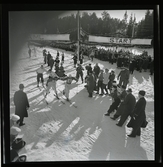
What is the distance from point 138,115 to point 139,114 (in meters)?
0.03

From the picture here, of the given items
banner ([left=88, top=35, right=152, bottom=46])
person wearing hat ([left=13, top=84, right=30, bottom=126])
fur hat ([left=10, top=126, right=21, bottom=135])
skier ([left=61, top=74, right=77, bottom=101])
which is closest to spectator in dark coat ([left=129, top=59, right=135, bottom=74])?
banner ([left=88, top=35, right=152, bottom=46])

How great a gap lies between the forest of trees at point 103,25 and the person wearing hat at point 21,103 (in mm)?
1246

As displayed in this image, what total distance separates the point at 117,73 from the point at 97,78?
0.40 meters

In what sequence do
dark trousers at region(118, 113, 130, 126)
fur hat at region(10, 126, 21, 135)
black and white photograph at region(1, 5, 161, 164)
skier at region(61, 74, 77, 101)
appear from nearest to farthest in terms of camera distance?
1. fur hat at region(10, 126, 21, 135)
2. black and white photograph at region(1, 5, 161, 164)
3. dark trousers at region(118, 113, 130, 126)
4. skier at region(61, 74, 77, 101)

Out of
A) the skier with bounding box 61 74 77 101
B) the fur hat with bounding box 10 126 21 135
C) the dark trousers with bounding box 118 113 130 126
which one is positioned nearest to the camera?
the fur hat with bounding box 10 126 21 135

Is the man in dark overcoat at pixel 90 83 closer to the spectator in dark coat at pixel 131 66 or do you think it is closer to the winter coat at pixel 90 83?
the winter coat at pixel 90 83

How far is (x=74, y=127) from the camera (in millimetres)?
4059

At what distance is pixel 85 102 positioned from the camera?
4156mm

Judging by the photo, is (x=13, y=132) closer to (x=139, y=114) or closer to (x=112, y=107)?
(x=112, y=107)

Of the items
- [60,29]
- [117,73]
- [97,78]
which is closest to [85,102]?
[97,78]

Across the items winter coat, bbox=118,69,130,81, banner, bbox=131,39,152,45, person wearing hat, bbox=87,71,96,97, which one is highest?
banner, bbox=131,39,152,45

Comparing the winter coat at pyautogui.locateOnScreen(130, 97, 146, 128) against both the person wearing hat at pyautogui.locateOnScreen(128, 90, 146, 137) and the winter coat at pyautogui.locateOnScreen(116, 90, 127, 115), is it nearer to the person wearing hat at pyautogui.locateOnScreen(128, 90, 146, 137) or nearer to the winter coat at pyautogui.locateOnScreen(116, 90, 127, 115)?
the person wearing hat at pyautogui.locateOnScreen(128, 90, 146, 137)

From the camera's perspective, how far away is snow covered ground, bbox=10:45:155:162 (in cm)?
395

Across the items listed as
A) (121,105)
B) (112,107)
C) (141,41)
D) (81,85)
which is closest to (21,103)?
(81,85)
